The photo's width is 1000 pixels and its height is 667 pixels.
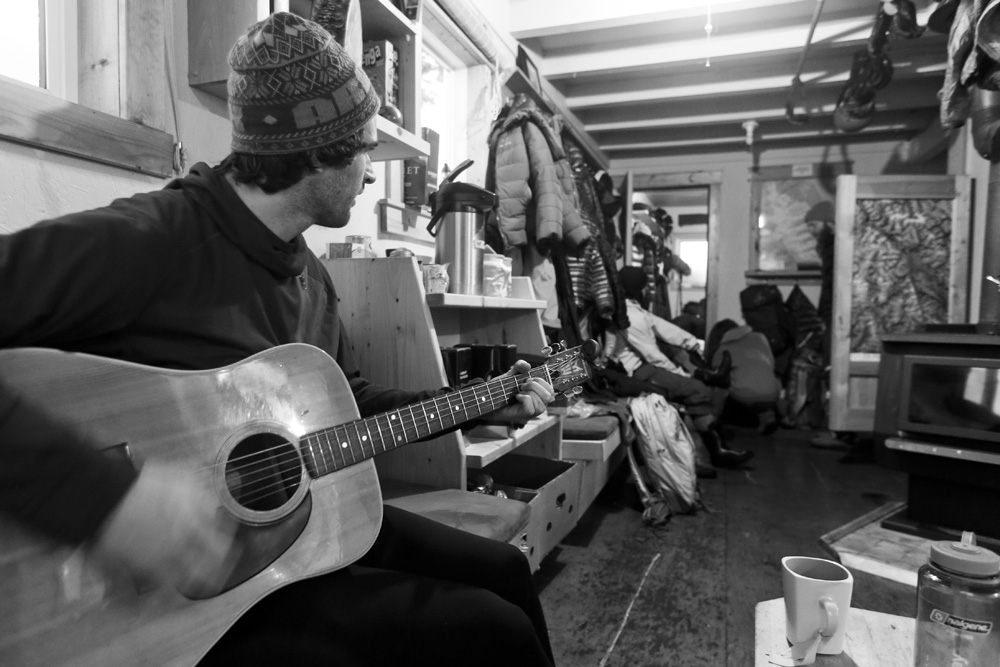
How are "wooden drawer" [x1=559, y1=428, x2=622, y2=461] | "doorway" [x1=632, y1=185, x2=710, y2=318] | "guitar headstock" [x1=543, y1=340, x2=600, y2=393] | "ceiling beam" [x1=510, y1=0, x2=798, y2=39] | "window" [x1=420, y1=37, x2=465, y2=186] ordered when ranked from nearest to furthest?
"guitar headstock" [x1=543, y1=340, x2=600, y2=393]
"wooden drawer" [x1=559, y1=428, x2=622, y2=461]
"window" [x1=420, y1=37, x2=465, y2=186]
"ceiling beam" [x1=510, y1=0, x2=798, y2=39]
"doorway" [x1=632, y1=185, x2=710, y2=318]

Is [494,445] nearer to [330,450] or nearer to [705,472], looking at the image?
[330,450]

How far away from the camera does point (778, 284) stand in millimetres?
6160

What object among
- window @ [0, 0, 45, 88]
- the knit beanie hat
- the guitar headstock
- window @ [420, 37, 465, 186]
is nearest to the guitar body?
the knit beanie hat

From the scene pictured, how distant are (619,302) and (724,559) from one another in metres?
1.93

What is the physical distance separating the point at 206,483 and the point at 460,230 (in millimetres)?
1393

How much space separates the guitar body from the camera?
0.69 metres

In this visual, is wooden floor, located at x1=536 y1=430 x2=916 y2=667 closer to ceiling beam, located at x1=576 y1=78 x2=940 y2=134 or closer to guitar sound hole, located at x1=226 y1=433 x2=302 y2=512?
guitar sound hole, located at x1=226 y1=433 x2=302 y2=512

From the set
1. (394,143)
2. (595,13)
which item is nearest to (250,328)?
(394,143)

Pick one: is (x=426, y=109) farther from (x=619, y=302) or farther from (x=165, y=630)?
(x=165, y=630)

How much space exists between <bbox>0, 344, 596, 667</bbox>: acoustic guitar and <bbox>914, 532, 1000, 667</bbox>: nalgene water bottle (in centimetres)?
89

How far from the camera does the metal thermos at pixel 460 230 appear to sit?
204 cm

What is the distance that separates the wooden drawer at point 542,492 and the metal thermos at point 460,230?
2.39 ft

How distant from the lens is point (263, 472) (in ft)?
2.94

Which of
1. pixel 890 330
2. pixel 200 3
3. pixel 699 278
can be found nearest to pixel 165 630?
pixel 200 3
